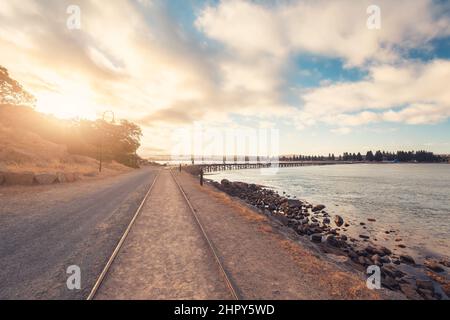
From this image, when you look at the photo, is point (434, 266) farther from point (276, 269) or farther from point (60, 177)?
point (60, 177)

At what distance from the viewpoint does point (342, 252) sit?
10289 millimetres

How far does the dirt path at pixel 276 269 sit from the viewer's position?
4938mm

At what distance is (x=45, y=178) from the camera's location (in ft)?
63.7

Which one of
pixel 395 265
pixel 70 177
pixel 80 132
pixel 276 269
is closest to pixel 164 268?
pixel 276 269

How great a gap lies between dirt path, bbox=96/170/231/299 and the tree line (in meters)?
39.2

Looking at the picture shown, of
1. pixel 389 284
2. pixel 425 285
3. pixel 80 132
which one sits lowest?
pixel 425 285

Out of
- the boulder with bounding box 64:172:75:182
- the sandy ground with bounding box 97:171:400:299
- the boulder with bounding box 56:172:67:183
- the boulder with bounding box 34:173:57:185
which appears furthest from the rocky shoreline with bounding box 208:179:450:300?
the boulder with bounding box 64:172:75:182

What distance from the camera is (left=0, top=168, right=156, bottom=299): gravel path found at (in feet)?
15.9

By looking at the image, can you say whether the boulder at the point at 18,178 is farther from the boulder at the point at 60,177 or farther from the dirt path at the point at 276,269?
the dirt path at the point at 276,269

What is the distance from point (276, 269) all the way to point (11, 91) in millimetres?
44643

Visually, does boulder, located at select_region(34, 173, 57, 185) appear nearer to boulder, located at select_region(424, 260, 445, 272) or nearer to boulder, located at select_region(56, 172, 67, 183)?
boulder, located at select_region(56, 172, 67, 183)
